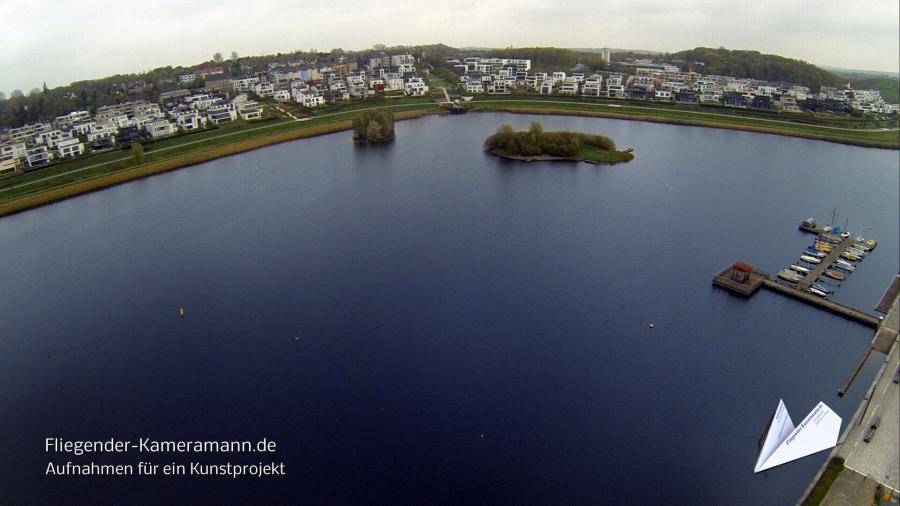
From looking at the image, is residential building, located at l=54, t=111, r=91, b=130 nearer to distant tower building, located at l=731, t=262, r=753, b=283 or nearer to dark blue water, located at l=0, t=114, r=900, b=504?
dark blue water, located at l=0, t=114, r=900, b=504

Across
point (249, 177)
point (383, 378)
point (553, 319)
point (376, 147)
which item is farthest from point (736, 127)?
point (383, 378)

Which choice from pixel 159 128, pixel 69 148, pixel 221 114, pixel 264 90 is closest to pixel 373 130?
pixel 221 114

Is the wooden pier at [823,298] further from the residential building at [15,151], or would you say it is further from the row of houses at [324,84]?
the row of houses at [324,84]

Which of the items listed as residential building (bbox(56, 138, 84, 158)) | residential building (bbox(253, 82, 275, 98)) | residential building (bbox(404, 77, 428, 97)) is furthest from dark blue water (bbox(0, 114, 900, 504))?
residential building (bbox(404, 77, 428, 97))

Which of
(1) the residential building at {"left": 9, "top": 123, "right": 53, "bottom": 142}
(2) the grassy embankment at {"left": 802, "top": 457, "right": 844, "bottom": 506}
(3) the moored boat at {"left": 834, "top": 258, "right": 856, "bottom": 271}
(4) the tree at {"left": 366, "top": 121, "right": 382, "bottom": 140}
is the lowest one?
(2) the grassy embankment at {"left": 802, "top": 457, "right": 844, "bottom": 506}

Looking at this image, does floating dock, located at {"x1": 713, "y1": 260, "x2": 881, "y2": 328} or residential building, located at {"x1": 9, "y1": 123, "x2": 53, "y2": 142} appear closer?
floating dock, located at {"x1": 713, "y1": 260, "x2": 881, "y2": 328}

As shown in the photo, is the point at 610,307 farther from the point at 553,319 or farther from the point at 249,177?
the point at 249,177

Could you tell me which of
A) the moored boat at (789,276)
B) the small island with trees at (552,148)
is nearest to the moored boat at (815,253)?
the moored boat at (789,276)
